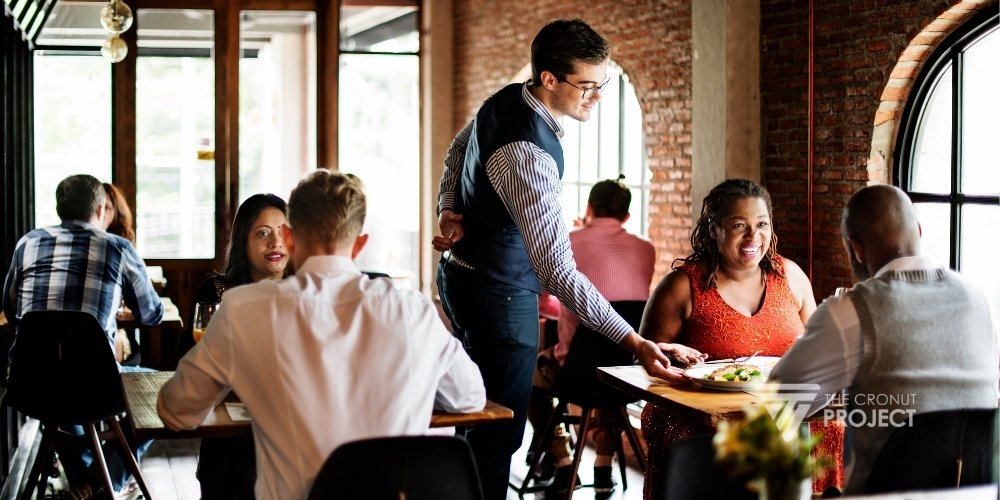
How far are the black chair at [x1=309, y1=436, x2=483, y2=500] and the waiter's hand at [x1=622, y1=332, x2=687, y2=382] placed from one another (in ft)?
3.74

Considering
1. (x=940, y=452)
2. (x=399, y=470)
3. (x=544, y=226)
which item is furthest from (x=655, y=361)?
(x=399, y=470)

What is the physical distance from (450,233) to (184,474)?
3.04 meters

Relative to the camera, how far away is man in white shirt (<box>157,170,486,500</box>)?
7.86ft

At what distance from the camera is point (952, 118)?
17.1 feet

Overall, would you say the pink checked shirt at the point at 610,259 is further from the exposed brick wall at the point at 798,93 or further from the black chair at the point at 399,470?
the black chair at the point at 399,470

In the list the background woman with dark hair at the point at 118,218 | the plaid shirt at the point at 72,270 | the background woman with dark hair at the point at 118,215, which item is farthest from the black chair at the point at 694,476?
the background woman with dark hair at the point at 118,215

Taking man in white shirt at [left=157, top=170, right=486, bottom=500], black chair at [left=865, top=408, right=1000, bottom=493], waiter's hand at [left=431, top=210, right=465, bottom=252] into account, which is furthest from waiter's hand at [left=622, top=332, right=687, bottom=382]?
man in white shirt at [left=157, top=170, right=486, bottom=500]

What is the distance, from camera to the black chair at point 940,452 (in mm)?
2496

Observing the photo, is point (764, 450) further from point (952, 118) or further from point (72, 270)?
point (72, 270)

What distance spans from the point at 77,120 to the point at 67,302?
4.93 meters

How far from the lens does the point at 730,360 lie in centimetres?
365

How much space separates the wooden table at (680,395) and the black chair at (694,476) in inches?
23.8

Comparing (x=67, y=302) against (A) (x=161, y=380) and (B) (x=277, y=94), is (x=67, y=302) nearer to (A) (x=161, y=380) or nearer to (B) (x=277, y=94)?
(A) (x=161, y=380)

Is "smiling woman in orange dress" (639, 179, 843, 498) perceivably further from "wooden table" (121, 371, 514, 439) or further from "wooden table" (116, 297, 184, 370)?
"wooden table" (116, 297, 184, 370)
